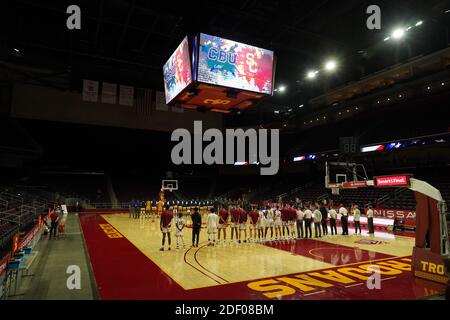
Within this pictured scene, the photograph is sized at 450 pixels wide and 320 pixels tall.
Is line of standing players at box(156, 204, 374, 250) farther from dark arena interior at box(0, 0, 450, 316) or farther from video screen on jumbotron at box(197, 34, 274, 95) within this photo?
video screen on jumbotron at box(197, 34, 274, 95)

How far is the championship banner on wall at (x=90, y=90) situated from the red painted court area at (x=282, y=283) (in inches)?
311

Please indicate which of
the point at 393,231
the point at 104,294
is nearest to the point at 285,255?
the point at 104,294

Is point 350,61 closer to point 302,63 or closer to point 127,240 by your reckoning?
point 302,63

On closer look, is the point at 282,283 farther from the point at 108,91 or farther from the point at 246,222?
the point at 108,91

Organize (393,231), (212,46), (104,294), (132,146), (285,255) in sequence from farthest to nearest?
(132,146) → (393,231) → (285,255) → (212,46) → (104,294)

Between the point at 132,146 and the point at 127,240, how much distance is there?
56.9 ft

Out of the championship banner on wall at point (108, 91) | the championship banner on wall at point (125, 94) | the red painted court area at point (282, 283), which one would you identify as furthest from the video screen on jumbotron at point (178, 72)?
the championship banner on wall at point (125, 94)

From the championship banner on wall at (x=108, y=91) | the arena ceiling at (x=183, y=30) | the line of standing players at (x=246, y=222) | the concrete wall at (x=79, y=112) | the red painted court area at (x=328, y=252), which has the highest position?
the concrete wall at (x=79, y=112)

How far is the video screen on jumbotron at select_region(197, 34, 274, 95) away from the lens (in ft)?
25.3

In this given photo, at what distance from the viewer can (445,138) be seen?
59.0ft

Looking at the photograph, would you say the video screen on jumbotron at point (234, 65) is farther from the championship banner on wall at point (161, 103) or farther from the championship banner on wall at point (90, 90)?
the championship banner on wall at point (161, 103)

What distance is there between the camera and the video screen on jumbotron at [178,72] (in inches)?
313

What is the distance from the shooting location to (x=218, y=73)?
784 centimetres

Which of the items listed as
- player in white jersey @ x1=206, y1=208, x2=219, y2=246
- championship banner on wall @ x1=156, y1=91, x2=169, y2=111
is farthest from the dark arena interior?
championship banner on wall @ x1=156, y1=91, x2=169, y2=111
